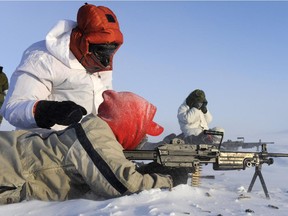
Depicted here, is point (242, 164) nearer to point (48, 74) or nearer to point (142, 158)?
point (142, 158)

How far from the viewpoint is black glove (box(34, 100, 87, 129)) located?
219 cm

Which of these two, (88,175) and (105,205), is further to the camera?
(88,175)

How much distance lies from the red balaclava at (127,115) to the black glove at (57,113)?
18cm

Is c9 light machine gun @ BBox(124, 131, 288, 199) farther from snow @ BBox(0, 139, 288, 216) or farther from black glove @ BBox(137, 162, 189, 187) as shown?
snow @ BBox(0, 139, 288, 216)

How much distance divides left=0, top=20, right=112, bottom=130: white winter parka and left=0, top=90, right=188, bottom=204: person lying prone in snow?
0.41m

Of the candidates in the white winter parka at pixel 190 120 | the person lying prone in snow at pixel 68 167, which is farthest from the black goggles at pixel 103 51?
the white winter parka at pixel 190 120

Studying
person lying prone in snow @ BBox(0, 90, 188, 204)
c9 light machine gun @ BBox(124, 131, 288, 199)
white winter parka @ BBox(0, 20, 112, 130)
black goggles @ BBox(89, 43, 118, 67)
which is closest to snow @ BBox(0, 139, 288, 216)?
person lying prone in snow @ BBox(0, 90, 188, 204)

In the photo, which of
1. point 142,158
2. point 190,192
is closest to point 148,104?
point 142,158

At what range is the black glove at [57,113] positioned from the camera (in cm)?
219

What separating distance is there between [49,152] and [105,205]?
1.51 ft

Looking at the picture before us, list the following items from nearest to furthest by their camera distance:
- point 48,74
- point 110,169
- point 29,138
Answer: point 110,169, point 29,138, point 48,74

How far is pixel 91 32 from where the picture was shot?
108 inches

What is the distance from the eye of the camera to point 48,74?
2.72 m

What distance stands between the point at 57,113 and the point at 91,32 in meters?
0.78
